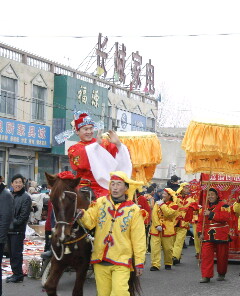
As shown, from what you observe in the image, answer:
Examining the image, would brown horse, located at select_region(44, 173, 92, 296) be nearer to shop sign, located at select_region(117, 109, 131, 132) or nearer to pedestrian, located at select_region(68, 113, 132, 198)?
pedestrian, located at select_region(68, 113, 132, 198)

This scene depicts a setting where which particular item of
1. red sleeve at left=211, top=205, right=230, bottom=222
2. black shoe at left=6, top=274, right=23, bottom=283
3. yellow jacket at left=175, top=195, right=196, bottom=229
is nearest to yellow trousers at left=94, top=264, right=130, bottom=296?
black shoe at left=6, top=274, right=23, bottom=283

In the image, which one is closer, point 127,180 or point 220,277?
point 127,180

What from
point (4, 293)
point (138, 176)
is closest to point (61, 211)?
point (4, 293)

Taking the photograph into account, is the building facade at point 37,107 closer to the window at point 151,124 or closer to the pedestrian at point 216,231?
the window at point 151,124

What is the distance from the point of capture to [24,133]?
2744cm

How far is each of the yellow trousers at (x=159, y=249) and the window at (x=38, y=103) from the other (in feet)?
53.9

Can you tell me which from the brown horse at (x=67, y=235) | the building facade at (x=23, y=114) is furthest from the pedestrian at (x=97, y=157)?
the building facade at (x=23, y=114)

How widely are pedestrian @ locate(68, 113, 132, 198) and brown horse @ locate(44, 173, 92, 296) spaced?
1.30ft

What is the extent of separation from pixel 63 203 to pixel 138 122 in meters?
32.6

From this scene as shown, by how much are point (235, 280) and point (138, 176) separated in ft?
10.9

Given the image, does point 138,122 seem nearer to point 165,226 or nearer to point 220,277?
point 165,226

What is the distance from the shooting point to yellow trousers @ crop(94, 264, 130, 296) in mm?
6527

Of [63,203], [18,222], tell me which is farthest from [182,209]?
[63,203]

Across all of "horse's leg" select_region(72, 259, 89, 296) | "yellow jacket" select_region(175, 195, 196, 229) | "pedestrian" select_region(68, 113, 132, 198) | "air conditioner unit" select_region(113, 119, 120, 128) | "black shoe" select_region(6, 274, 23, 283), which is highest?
"air conditioner unit" select_region(113, 119, 120, 128)
